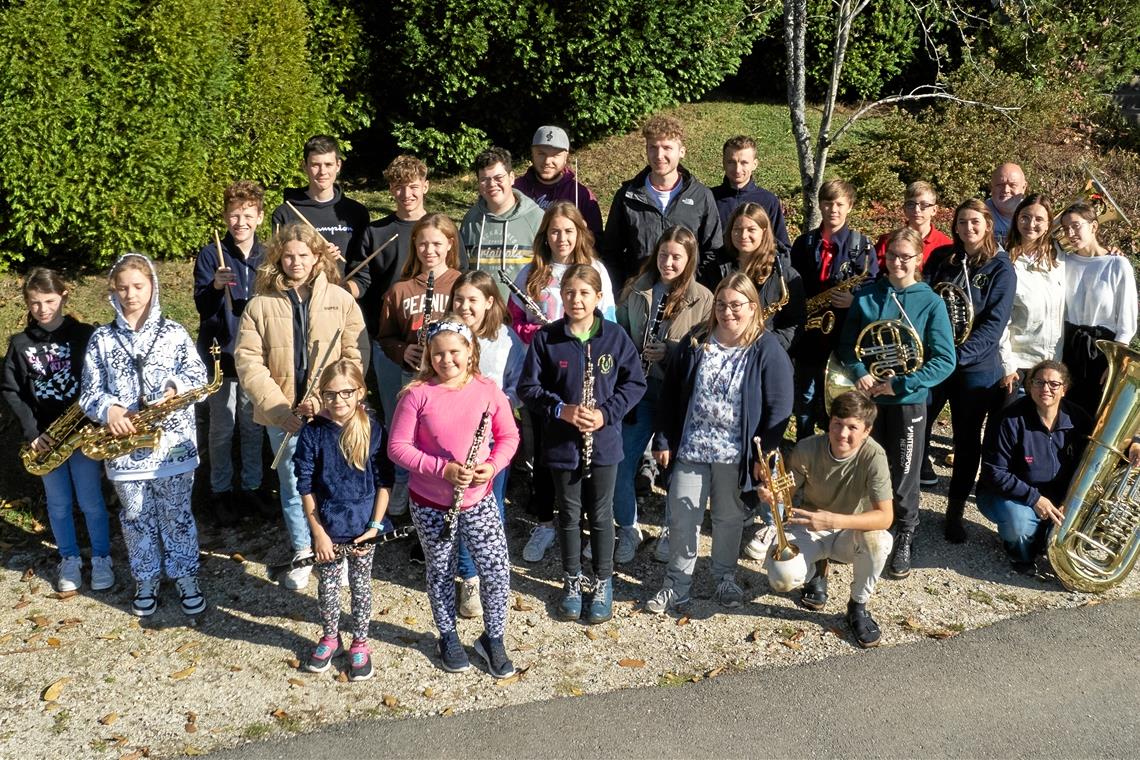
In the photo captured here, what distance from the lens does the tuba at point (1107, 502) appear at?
225 inches

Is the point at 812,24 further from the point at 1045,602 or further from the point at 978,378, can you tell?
the point at 1045,602

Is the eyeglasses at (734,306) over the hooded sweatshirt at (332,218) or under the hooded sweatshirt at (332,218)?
under

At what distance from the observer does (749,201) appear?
6680 millimetres

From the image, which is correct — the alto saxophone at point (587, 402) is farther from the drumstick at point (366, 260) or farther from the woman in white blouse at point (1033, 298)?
the woman in white blouse at point (1033, 298)

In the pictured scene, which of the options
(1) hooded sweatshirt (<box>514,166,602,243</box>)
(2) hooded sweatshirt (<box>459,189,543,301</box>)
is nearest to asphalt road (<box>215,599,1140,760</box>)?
(2) hooded sweatshirt (<box>459,189,543,301</box>)

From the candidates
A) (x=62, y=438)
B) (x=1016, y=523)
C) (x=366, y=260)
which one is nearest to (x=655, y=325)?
(x=366, y=260)

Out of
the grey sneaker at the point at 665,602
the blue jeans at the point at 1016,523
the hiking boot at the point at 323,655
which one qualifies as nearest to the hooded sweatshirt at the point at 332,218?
the hiking boot at the point at 323,655

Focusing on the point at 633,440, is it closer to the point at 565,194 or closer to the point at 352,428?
the point at 352,428

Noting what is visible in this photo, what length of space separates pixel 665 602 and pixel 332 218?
122 inches

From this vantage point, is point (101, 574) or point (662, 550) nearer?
point (101, 574)

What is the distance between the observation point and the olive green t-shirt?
5191 mm

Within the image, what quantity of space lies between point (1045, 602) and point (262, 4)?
7.57 metres

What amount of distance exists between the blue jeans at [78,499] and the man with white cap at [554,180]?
122 inches

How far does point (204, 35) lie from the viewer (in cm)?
823
